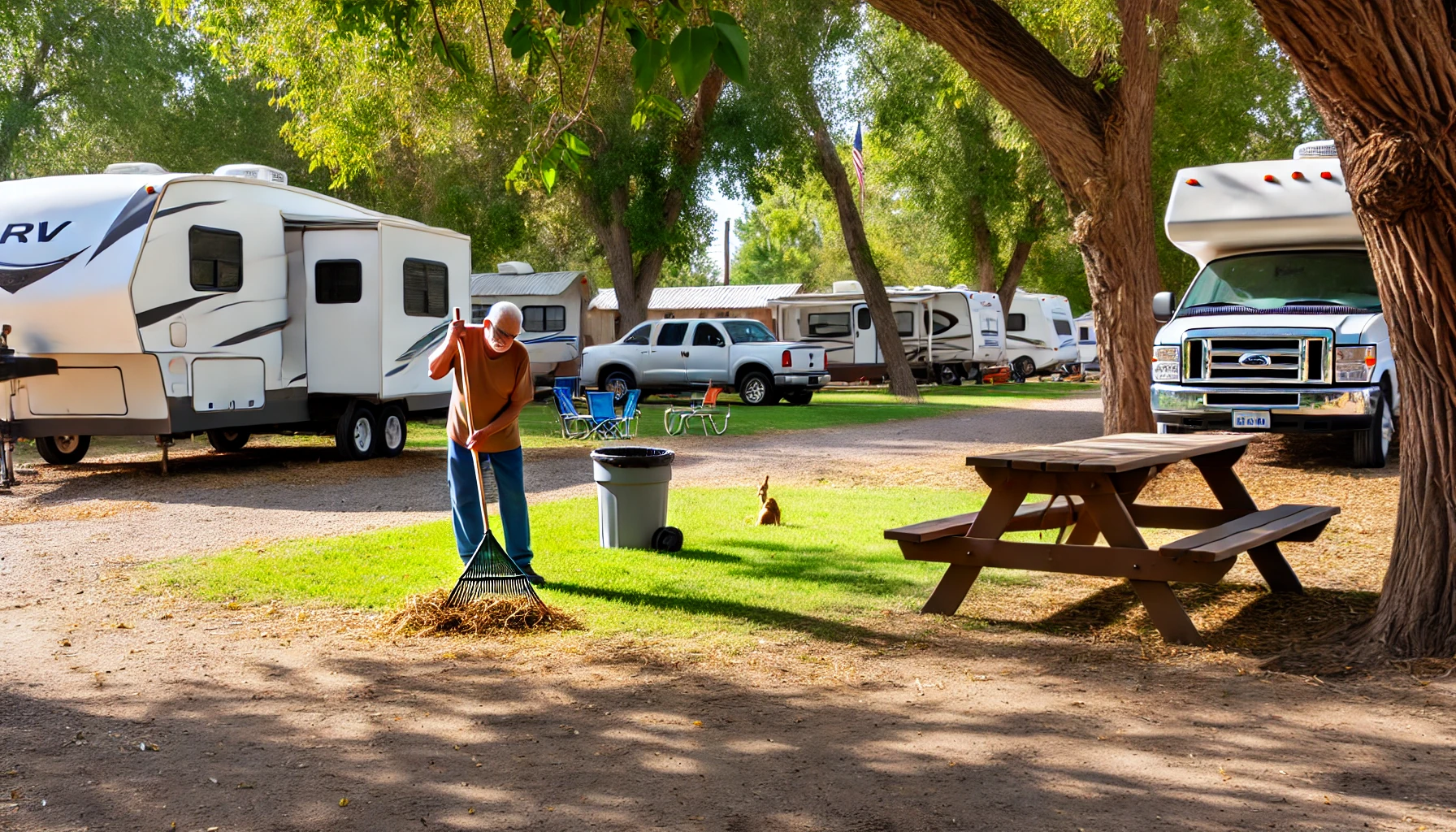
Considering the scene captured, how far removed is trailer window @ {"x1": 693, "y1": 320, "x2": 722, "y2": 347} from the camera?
2469 cm

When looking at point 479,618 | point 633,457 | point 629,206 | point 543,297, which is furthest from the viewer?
point 543,297

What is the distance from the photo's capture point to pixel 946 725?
4723 millimetres

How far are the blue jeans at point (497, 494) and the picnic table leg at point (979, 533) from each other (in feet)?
7.57

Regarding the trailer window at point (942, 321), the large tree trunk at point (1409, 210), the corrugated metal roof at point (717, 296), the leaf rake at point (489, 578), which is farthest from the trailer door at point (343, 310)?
the corrugated metal roof at point (717, 296)

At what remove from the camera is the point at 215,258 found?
1272 centimetres

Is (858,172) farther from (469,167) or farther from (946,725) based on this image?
(946,725)

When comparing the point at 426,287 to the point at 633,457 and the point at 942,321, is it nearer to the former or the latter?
the point at 633,457

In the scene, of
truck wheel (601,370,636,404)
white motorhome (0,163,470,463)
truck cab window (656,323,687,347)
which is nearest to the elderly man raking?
white motorhome (0,163,470,463)

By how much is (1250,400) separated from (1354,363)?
3.09 feet

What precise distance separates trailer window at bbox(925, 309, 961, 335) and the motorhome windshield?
18849 mm

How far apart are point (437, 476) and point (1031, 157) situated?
1932cm

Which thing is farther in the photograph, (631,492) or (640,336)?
(640,336)

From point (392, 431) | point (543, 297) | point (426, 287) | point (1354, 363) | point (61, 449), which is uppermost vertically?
point (543, 297)

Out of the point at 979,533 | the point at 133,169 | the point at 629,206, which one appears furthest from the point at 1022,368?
the point at 979,533
